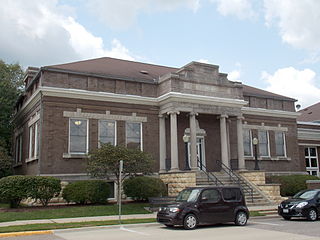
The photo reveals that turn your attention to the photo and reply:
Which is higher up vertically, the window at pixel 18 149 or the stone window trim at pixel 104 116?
the stone window trim at pixel 104 116

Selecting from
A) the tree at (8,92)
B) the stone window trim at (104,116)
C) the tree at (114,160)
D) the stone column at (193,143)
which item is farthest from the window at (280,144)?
the tree at (8,92)

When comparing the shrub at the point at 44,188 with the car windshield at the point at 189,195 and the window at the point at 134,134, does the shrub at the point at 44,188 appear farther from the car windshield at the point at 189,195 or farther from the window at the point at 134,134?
the car windshield at the point at 189,195

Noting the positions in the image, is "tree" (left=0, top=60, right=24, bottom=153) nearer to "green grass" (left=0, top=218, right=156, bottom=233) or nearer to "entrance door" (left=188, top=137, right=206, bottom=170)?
"entrance door" (left=188, top=137, right=206, bottom=170)

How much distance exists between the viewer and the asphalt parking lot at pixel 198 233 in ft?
38.5

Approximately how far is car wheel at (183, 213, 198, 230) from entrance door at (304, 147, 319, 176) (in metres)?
25.2

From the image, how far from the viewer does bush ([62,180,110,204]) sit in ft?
66.8

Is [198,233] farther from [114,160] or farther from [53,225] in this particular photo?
[114,160]

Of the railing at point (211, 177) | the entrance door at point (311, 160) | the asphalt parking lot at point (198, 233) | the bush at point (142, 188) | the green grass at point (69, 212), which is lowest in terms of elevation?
the asphalt parking lot at point (198, 233)

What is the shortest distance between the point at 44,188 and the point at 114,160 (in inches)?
156

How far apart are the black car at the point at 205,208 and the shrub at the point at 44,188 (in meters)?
7.63

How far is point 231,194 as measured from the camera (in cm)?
1545

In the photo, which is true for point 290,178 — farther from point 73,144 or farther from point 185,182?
point 73,144

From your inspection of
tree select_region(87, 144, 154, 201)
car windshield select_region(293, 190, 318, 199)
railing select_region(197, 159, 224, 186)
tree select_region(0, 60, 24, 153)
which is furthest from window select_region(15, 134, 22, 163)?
car windshield select_region(293, 190, 318, 199)

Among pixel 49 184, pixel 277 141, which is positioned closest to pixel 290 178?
pixel 277 141
